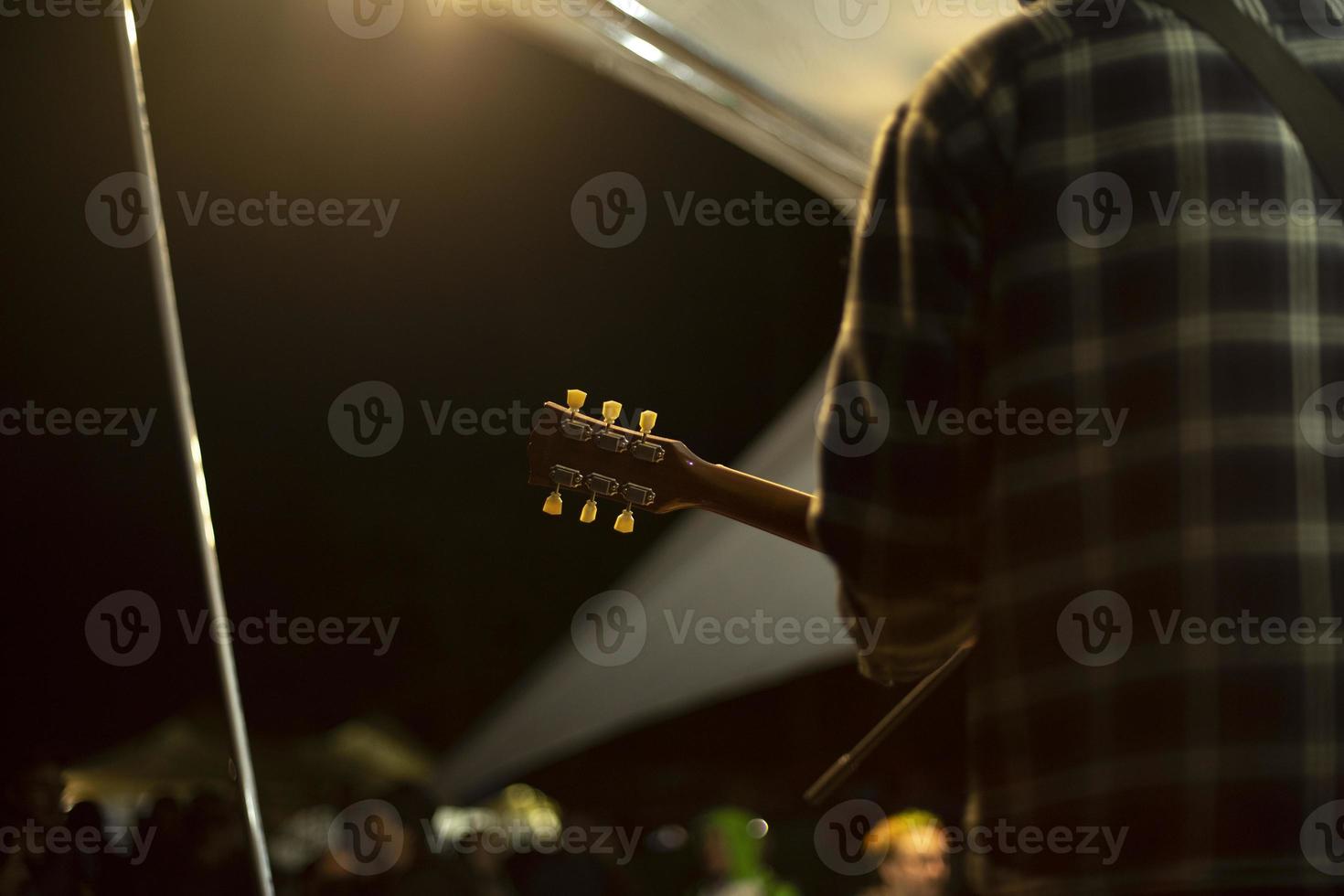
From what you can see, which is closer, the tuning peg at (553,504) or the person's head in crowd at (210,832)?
the tuning peg at (553,504)

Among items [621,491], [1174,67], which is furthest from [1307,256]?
[621,491]

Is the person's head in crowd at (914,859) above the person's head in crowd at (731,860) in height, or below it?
above

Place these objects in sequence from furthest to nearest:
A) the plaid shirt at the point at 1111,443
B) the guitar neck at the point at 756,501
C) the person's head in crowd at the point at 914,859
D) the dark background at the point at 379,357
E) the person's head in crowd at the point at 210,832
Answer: the person's head in crowd at the point at 914,859
the dark background at the point at 379,357
the person's head in crowd at the point at 210,832
the guitar neck at the point at 756,501
the plaid shirt at the point at 1111,443

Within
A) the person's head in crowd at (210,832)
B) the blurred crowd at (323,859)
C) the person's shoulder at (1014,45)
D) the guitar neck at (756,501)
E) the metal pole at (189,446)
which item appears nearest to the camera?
the person's shoulder at (1014,45)

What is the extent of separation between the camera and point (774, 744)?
10672mm

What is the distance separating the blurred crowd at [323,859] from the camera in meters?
1.64

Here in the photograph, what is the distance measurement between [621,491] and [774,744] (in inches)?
392

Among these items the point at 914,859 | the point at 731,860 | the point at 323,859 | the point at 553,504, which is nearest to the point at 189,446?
the point at 553,504

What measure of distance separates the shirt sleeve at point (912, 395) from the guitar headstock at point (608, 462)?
408mm

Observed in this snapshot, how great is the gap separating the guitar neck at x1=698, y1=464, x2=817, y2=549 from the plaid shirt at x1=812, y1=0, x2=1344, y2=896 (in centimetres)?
28

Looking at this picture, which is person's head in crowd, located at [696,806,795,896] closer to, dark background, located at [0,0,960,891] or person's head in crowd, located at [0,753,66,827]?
A: dark background, located at [0,0,960,891]

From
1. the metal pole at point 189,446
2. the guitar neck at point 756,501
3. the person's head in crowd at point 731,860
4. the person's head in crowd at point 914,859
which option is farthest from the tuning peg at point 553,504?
the person's head in crowd at point 731,860

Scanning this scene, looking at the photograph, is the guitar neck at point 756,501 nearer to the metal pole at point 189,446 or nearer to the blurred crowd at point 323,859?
the metal pole at point 189,446

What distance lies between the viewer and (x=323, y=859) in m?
3.47
